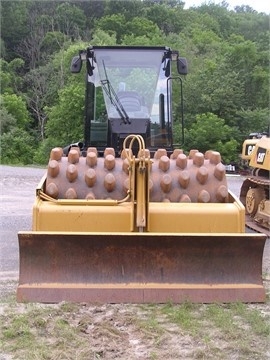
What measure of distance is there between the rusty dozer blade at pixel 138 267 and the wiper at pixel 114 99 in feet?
7.34

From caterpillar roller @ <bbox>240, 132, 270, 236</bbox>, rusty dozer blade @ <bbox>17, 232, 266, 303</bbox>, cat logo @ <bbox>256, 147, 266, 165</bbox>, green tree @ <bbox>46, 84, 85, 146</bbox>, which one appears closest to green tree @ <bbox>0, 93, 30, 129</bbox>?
green tree @ <bbox>46, 84, 85, 146</bbox>

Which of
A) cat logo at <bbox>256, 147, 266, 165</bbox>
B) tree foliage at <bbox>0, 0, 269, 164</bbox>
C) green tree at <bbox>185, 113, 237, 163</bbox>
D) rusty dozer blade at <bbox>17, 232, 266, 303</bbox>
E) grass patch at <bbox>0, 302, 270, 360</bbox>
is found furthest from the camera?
tree foliage at <bbox>0, 0, 269, 164</bbox>

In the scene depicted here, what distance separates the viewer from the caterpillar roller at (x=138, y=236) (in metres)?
4.66

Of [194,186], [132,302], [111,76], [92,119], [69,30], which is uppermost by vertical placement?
[69,30]

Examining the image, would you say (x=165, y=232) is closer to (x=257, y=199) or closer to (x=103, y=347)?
(x=103, y=347)

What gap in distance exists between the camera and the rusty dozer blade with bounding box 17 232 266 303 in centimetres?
464

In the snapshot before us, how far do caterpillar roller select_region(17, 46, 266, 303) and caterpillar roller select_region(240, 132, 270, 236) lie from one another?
2.65m

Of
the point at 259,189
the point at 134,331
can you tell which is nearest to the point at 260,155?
the point at 259,189

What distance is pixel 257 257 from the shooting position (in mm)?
4762

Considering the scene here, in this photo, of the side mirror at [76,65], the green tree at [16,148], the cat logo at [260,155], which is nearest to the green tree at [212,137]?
the green tree at [16,148]

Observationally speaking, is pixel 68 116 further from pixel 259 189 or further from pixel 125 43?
pixel 259 189

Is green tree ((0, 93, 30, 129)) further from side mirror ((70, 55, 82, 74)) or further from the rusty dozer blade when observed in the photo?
the rusty dozer blade

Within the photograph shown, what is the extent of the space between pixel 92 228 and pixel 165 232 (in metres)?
0.59

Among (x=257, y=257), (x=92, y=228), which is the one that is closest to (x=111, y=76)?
(x=92, y=228)
